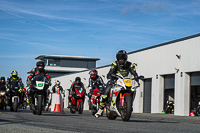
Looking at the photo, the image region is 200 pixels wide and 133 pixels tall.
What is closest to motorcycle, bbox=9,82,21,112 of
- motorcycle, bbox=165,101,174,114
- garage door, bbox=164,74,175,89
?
motorcycle, bbox=165,101,174,114

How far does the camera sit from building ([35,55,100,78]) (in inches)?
3144

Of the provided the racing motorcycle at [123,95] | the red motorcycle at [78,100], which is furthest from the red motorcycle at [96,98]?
the racing motorcycle at [123,95]

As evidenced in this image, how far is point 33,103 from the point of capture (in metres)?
15.4

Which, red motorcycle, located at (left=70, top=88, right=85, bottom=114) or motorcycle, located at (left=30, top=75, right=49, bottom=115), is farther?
red motorcycle, located at (left=70, top=88, right=85, bottom=114)

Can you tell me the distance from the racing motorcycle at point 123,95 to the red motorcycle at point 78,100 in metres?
7.80

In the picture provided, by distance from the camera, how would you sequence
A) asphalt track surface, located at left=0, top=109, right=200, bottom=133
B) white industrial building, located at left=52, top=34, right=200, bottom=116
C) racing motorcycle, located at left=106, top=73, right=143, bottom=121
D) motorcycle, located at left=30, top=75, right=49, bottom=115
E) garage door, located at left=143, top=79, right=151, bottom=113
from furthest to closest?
garage door, located at left=143, top=79, right=151, bottom=113 → white industrial building, located at left=52, top=34, right=200, bottom=116 → motorcycle, located at left=30, top=75, right=49, bottom=115 → racing motorcycle, located at left=106, top=73, right=143, bottom=121 → asphalt track surface, located at left=0, top=109, right=200, bottom=133

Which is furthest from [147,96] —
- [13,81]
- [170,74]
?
[13,81]

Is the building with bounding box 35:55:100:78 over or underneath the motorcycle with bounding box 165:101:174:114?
over

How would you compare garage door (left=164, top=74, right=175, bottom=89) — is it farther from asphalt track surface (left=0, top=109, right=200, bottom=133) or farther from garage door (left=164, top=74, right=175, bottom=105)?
asphalt track surface (left=0, top=109, right=200, bottom=133)

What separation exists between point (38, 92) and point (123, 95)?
15.4ft

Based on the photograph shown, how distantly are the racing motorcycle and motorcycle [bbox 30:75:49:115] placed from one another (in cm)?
364

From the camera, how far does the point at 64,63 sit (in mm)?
82188

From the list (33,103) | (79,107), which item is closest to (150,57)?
(79,107)

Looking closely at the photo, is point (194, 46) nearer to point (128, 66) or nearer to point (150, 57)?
point (150, 57)
